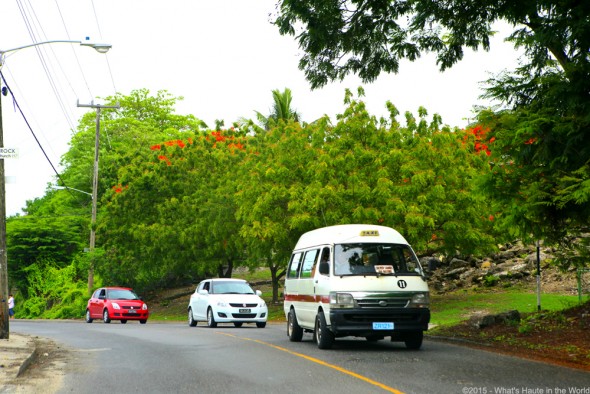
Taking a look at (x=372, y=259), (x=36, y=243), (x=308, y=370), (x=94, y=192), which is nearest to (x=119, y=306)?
(x=94, y=192)

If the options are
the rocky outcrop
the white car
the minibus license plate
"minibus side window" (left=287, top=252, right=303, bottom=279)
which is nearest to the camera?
the minibus license plate

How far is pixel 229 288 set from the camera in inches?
1076

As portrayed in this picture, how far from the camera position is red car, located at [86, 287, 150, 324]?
113ft

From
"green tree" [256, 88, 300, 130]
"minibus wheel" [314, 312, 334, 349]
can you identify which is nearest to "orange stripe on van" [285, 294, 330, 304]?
"minibus wheel" [314, 312, 334, 349]

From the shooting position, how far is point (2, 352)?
15.0 metres

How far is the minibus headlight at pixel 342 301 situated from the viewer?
14930 millimetres

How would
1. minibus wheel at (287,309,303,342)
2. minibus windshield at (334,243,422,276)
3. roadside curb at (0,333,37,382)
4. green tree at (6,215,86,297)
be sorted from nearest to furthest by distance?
roadside curb at (0,333,37,382), minibus windshield at (334,243,422,276), minibus wheel at (287,309,303,342), green tree at (6,215,86,297)

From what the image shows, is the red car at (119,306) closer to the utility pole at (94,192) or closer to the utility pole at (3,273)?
the utility pole at (94,192)

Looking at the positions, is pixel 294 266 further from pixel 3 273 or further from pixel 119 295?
pixel 119 295

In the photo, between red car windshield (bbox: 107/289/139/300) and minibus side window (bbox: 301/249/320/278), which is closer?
minibus side window (bbox: 301/249/320/278)

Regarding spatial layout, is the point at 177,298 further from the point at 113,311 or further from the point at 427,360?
the point at 427,360

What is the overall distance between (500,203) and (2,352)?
31.2 feet

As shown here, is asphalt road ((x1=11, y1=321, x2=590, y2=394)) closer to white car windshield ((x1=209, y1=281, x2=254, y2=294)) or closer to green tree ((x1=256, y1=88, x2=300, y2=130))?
white car windshield ((x1=209, y1=281, x2=254, y2=294))

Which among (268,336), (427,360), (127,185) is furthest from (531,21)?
(127,185)
